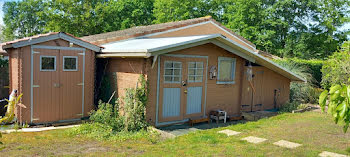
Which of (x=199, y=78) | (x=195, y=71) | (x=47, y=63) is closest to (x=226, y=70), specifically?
(x=199, y=78)

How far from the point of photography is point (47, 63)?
930cm

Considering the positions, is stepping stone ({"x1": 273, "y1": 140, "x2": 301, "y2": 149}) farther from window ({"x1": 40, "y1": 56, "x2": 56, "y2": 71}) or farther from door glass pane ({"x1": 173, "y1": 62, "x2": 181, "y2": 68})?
window ({"x1": 40, "y1": 56, "x2": 56, "y2": 71})

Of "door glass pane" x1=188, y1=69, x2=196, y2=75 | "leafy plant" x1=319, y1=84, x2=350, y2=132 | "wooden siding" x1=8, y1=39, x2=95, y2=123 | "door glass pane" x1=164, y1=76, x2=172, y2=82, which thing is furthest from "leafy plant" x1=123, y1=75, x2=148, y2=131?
"leafy plant" x1=319, y1=84, x2=350, y2=132

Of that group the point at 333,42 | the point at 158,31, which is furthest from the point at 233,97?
the point at 333,42

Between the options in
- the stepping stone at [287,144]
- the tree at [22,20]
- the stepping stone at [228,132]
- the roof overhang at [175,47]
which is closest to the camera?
the stepping stone at [287,144]

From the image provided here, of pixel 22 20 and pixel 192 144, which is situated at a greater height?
pixel 22 20

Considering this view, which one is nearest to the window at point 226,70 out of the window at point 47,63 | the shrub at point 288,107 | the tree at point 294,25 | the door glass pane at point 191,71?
the door glass pane at point 191,71

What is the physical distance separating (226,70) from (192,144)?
4.45 m

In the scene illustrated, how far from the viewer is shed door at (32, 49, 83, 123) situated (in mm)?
9188

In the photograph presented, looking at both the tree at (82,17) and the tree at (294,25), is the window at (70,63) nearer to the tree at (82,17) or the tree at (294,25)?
the tree at (82,17)

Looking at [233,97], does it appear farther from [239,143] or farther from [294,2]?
[294,2]

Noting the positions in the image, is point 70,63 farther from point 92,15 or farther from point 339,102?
point 92,15

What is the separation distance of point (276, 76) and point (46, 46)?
371 inches

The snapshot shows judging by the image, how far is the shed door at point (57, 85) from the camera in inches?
362
